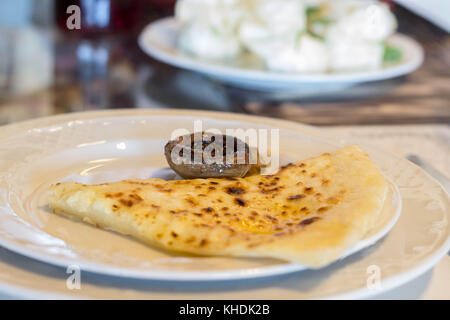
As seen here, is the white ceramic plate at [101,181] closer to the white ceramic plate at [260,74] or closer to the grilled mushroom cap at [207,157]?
the grilled mushroom cap at [207,157]

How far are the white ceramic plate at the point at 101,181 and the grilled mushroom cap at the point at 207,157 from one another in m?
0.04

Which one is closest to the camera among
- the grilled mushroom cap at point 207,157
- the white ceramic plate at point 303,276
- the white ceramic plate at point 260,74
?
the white ceramic plate at point 303,276

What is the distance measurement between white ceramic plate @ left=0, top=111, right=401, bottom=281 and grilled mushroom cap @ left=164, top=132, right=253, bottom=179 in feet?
0.14

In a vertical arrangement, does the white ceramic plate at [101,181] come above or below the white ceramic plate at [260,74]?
above

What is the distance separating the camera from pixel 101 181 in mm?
872

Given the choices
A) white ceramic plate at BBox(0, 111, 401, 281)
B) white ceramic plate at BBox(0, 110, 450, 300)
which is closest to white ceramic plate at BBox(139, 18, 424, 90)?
white ceramic plate at BBox(0, 111, 401, 281)

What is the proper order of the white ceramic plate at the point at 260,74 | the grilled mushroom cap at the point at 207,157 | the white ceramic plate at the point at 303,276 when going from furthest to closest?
the white ceramic plate at the point at 260,74, the grilled mushroom cap at the point at 207,157, the white ceramic plate at the point at 303,276

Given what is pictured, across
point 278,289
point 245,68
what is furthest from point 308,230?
point 245,68

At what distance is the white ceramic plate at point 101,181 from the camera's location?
570mm

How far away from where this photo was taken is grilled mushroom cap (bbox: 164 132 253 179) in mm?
870

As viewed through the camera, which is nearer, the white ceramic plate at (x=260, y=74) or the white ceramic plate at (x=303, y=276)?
the white ceramic plate at (x=303, y=276)

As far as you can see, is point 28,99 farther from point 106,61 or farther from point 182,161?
point 182,161
